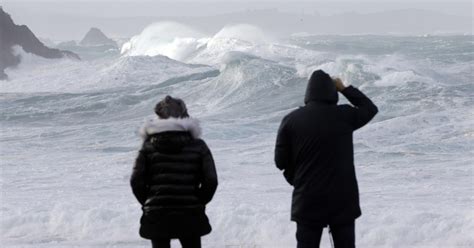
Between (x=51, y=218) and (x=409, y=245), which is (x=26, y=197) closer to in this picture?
(x=51, y=218)

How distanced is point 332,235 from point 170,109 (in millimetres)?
990

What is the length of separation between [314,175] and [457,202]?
19.2ft

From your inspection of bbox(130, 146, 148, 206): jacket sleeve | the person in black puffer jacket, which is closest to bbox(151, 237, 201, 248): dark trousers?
the person in black puffer jacket

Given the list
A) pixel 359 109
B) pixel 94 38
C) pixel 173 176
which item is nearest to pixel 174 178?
pixel 173 176

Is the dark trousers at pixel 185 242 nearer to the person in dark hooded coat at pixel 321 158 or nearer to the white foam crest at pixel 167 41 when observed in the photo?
the person in dark hooded coat at pixel 321 158

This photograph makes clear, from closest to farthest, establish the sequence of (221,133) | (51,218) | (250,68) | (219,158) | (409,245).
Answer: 1. (409,245)
2. (51,218)
3. (219,158)
4. (221,133)
5. (250,68)

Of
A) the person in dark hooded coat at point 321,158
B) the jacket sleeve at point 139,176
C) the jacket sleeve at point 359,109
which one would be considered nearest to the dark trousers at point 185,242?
Result: the jacket sleeve at point 139,176

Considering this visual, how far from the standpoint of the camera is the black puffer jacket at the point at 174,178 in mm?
3768

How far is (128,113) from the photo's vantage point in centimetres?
2472

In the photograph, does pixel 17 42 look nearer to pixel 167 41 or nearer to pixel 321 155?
pixel 167 41

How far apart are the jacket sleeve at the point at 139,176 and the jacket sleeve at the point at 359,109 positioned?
38.9 inches

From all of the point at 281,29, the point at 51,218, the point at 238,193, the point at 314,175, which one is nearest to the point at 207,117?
the point at 238,193

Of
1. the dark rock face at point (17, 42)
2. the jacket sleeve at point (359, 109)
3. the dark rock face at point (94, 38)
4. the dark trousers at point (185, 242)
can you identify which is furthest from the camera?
the dark rock face at point (94, 38)

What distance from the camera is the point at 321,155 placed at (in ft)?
12.9
